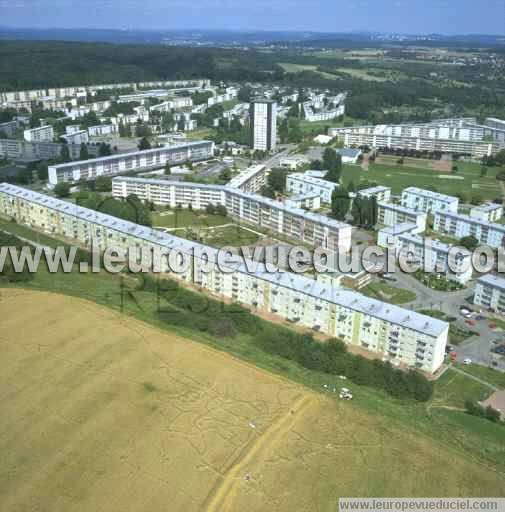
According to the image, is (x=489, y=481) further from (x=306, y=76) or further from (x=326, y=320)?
(x=306, y=76)

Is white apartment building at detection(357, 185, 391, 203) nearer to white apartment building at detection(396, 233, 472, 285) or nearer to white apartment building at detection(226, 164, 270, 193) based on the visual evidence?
white apartment building at detection(226, 164, 270, 193)

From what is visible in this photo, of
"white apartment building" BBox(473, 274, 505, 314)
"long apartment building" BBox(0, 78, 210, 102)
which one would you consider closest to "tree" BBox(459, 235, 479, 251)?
"white apartment building" BBox(473, 274, 505, 314)

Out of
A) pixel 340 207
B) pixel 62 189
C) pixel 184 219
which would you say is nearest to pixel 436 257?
pixel 340 207

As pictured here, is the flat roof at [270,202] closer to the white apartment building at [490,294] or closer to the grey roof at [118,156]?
the grey roof at [118,156]

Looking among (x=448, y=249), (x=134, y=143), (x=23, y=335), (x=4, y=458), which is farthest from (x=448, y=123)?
(x=4, y=458)

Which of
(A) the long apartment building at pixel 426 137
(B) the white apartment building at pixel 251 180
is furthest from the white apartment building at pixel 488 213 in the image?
(A) the long apartment building at pixel 426 137

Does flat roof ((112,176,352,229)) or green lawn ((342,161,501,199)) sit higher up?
flat roof ((112,176,352,229))

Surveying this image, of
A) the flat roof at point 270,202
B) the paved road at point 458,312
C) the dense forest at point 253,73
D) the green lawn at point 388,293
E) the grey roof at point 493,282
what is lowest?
the paved road at point 458,312
